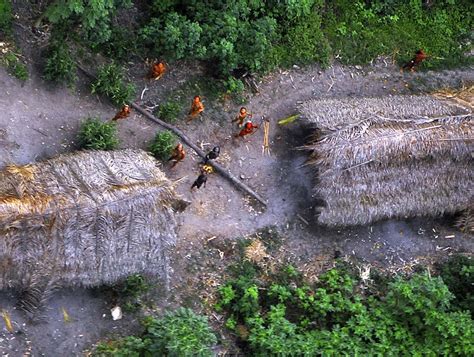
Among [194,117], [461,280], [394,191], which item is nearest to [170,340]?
[194,117]

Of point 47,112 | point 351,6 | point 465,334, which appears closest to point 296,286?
point 465,334

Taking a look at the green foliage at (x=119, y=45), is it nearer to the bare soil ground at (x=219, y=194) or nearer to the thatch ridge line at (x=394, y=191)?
the bare soil ground at (x=219, y=194)

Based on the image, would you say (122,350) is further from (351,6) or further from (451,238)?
(351,6)

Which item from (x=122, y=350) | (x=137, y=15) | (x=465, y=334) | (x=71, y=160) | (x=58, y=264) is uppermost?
(x=137, y=15)

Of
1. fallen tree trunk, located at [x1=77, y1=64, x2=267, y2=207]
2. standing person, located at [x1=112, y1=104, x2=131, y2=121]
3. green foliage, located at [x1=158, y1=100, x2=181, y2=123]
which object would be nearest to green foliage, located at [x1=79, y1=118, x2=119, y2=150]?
standing person, located at [x1=112, y1=104, x2=131, y2=121]

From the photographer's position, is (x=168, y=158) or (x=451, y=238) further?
(x=451, y=238)

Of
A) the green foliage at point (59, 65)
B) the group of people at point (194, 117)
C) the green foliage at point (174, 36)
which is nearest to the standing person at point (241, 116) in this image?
the group of people at point (194, 117)
